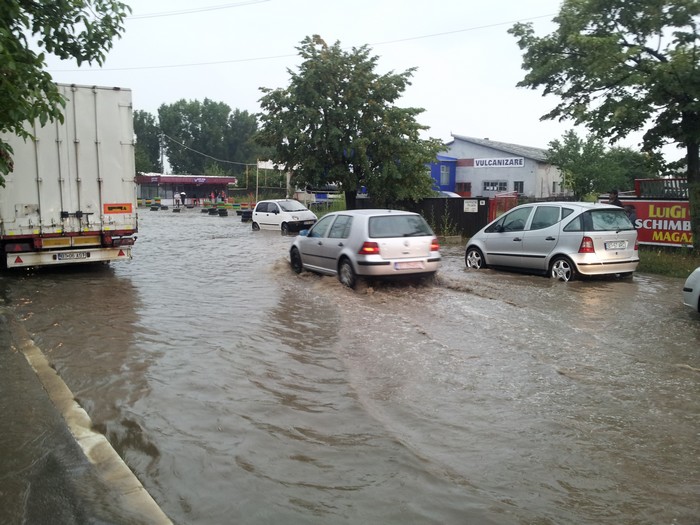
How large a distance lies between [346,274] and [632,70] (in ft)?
28.5

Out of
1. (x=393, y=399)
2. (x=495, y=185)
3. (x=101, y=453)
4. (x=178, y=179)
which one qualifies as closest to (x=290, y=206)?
(x=393, y=399)

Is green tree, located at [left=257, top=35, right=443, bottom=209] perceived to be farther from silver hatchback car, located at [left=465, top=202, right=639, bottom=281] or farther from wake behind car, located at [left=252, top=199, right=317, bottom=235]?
silver hatchback car, located at [left=465, top=202, right=639, bottom=281]

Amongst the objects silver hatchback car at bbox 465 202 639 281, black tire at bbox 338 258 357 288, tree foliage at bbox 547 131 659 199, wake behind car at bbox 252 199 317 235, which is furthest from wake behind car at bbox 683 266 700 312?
tree foliage at bbox 547 131 659 199

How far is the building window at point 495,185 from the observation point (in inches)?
2010

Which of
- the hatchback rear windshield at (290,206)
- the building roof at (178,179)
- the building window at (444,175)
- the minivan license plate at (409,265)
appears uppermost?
the building roof at (178,179)

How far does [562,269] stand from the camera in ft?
39.0

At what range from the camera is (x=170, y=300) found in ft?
34.7

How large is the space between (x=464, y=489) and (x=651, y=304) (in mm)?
7443

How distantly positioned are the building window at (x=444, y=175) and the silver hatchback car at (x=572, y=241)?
4163 centimetres

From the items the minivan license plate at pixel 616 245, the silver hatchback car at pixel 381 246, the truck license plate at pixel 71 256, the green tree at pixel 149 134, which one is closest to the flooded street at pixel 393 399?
the silver hatchback car at pixel 381 246

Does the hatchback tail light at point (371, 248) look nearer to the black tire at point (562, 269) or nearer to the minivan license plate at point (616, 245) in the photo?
the black tire at point (562, 269)

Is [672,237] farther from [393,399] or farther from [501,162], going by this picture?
[501,162]

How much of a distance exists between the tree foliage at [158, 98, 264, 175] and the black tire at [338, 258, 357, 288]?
340 feet

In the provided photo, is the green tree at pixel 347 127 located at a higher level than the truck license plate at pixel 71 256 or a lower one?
higher
